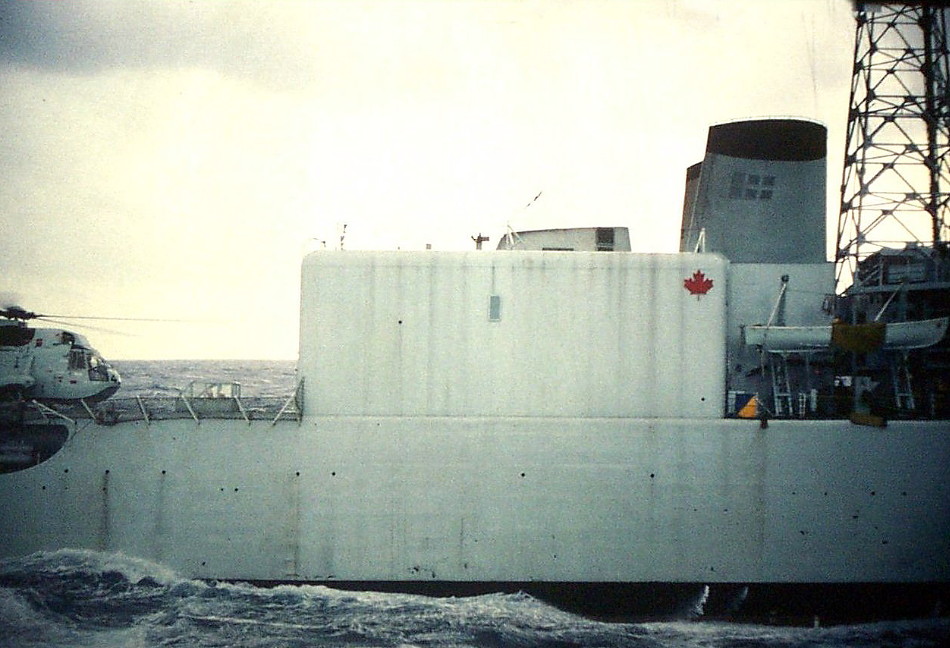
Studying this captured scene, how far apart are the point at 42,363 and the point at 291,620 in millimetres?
12636

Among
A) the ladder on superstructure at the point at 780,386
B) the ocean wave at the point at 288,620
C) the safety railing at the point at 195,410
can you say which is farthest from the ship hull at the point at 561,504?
the ladder on superstructure at the point at 780,386

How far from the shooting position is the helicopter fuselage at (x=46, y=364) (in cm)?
1836

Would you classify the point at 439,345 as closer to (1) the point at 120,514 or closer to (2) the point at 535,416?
(2) the point at 535,416

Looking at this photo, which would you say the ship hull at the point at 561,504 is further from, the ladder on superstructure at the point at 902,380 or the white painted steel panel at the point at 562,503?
the ladder on superstructure at the point at 902,380

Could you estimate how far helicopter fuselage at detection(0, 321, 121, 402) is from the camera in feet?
60.2

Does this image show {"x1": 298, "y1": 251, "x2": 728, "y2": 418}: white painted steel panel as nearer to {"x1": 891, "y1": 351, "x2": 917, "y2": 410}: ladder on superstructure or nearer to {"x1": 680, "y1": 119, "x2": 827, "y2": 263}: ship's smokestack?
{"x1": 680, "y1": 119, "x2": 827, "y2": 263}: ship's smokestack

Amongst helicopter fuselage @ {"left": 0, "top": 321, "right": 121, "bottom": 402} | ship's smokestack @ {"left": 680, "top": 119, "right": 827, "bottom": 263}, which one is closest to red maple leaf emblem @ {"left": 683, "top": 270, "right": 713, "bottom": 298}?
ship's smokestack @ {"left": 680, "top": 119, "right": 827, "bottom": 263}

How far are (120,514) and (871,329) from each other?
16.3 m

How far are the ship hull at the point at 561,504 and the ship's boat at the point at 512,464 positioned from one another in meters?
0.04

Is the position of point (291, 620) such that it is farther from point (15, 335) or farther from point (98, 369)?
point (98, 369)

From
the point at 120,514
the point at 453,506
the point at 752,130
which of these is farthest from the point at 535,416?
the point at 752,130

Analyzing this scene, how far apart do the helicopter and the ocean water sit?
6.38m

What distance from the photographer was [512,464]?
1298 cm

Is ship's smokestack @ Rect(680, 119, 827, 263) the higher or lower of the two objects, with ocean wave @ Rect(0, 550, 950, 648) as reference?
higher
